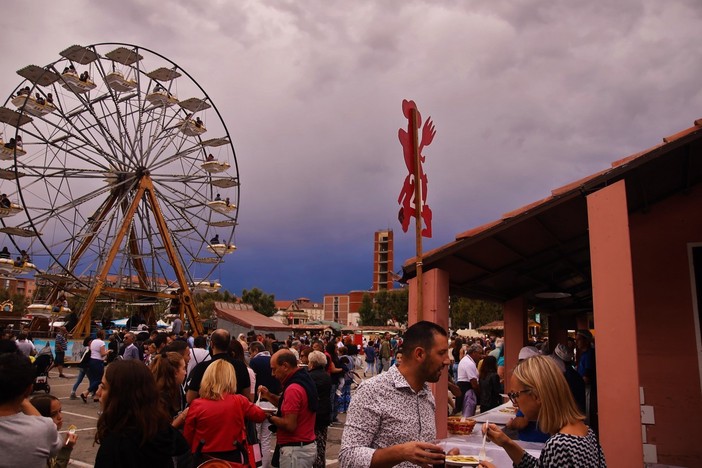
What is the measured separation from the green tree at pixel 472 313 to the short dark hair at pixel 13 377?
61.8m

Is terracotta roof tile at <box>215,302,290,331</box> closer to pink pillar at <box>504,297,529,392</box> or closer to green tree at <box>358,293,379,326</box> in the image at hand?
pink pillar at <box>504,297,529,392</box>

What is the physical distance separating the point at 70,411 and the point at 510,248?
10.4 meters

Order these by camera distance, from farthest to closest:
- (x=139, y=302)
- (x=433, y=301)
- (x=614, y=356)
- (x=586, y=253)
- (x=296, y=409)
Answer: (x=139, y=302), (x=586, y=253), (x=433, y=301), (x=296, y=409), (x=614, y=356)

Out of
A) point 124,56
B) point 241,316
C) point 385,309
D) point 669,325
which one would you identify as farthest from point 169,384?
point 385,309

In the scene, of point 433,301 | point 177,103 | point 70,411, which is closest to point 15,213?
point 177,103

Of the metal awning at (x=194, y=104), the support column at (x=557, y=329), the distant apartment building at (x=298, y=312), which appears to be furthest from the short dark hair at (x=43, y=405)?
the distant apartment building at (x=298, y=312)

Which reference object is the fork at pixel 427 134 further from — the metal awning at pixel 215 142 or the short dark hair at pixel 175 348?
the metal awning at pixel 215 142

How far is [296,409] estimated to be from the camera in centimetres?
511

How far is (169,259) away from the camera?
2959 centimetres

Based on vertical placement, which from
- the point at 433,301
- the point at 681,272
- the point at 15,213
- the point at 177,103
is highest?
the point at 177,103

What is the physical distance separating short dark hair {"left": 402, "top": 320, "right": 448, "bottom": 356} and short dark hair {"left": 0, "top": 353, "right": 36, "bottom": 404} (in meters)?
1.91

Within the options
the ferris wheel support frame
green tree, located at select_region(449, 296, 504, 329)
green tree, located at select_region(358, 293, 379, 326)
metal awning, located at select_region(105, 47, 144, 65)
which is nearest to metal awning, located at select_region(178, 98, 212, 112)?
metal awning, located at select_region(105, 47, 144, 65)

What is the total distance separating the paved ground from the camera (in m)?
8.20

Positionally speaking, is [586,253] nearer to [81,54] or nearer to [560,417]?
[560,417]
